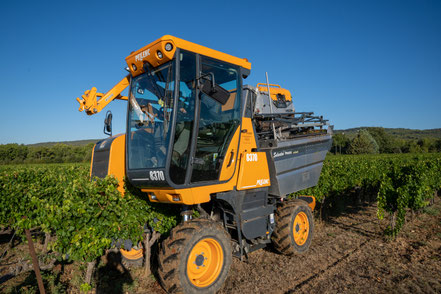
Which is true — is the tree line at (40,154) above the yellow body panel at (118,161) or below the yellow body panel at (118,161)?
below

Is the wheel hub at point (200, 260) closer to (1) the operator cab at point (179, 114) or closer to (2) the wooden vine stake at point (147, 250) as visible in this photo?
(1) the operator cab at point (179, 114)

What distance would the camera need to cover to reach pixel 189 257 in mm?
3879

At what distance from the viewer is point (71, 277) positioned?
17.3ft

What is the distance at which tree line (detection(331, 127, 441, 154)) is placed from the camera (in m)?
64.3

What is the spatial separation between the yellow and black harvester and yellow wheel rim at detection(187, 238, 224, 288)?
0.6 inches

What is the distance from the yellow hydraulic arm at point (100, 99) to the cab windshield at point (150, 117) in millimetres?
565

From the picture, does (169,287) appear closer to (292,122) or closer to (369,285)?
(369,285)

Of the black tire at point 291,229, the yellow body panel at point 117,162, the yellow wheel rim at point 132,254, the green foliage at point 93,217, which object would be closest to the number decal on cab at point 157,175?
the green foliage at point 93,217

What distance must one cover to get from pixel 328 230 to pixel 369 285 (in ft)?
11.2

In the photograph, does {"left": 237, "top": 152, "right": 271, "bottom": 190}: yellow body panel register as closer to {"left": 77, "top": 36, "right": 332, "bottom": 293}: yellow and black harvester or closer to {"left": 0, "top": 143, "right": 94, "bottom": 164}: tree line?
{"left": 77, "top": 36, "right": 332, "bottom": 293}: yellow and black harvester

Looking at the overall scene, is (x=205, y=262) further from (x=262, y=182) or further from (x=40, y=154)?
(x=40, y=154)

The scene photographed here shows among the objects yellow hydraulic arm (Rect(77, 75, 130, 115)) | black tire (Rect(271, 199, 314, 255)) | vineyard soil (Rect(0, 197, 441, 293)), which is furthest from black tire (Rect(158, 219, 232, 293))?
yellow hydraulic arm (Rect(77, 75, 130, 115))

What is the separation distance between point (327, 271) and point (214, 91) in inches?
153

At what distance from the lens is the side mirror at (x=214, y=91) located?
154 inches
